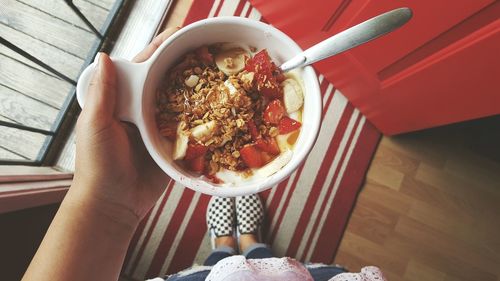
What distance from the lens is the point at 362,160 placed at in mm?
1305

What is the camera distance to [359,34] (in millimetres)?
566

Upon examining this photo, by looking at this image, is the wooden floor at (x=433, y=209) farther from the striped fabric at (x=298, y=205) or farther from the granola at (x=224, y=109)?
the granola at (x=224, y=109)

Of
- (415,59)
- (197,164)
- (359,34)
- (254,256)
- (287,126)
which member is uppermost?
(415,59)

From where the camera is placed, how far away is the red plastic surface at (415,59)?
2.36 feet

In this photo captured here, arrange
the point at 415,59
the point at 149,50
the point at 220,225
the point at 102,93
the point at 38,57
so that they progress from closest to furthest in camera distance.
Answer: the point at 102,93
the point at 149,50
the point at 415,59
the point at 38,57
the point at 220,225

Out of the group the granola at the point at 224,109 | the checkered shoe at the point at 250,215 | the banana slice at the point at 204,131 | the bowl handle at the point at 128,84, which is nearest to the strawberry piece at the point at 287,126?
the granola at the point at 224,109

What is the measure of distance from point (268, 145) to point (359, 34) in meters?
0.22

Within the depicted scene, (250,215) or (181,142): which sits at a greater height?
(181,142)

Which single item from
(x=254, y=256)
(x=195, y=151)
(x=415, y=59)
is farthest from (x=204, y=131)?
(x=254, y=256)

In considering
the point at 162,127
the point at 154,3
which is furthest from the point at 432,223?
the point at 154,3

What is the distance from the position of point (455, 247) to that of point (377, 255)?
0.89ft

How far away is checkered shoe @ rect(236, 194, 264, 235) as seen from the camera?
124 cm

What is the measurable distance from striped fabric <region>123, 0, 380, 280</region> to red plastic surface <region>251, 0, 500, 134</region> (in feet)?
0.25

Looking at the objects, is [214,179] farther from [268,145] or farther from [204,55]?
[204,55]
